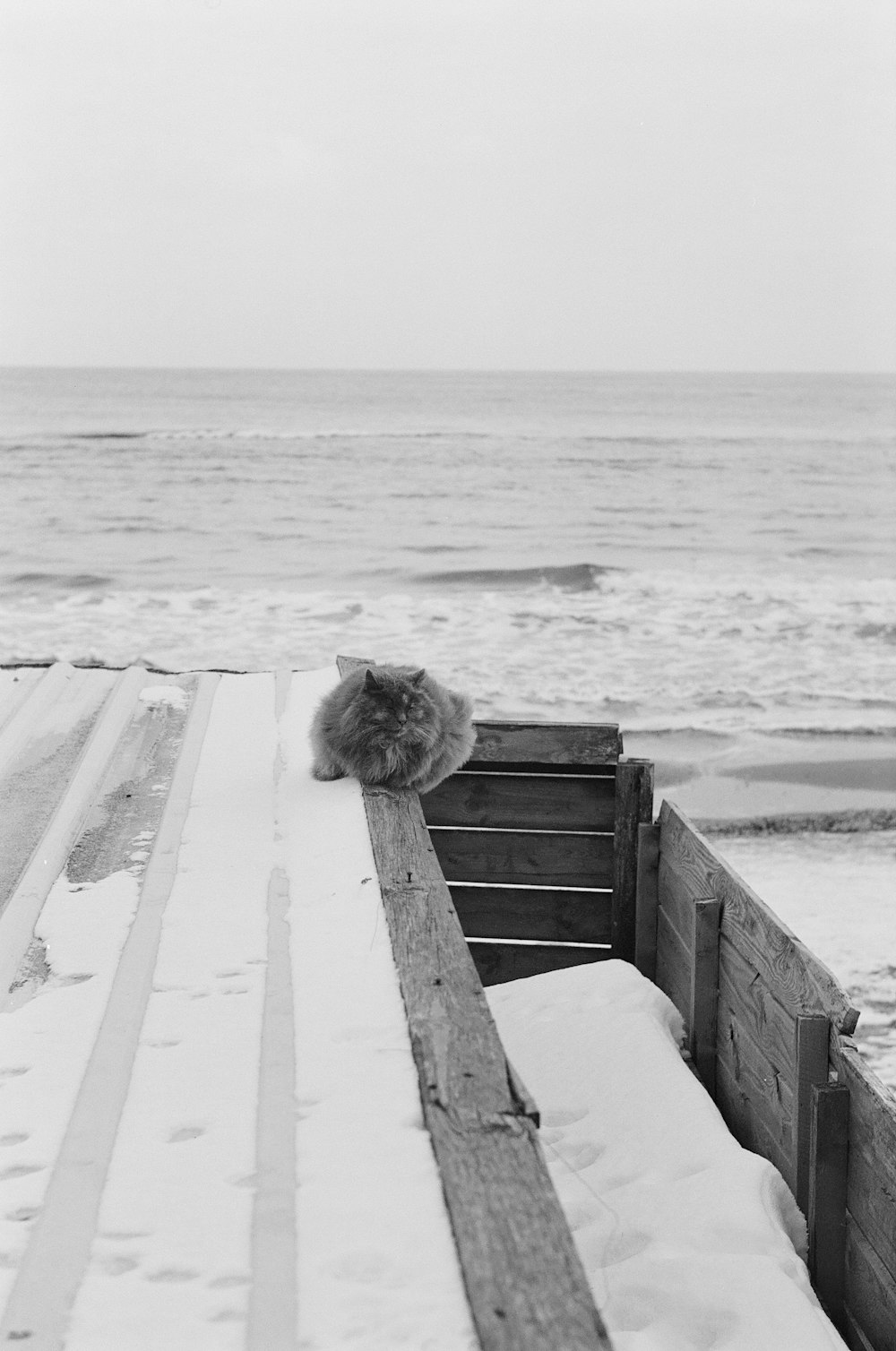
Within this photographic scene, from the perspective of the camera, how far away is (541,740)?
16.2ft

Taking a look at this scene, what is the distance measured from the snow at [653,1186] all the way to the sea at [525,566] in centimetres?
189

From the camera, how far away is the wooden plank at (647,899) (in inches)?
183

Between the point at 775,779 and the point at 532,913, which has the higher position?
the point at 532,913

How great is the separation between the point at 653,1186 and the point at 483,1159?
1364mm

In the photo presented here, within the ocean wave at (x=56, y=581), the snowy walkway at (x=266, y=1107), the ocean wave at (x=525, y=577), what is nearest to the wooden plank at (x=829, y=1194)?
the snowy walkway at (x=266, y=1107)

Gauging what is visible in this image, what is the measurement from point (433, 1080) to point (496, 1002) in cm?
234

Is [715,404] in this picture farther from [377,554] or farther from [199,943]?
[199,943]

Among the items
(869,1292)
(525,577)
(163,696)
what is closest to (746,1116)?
(869,1292)

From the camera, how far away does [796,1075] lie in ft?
9.82

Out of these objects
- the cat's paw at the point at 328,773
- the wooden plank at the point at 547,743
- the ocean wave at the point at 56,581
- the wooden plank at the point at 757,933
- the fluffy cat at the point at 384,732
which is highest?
the fluffy cat at the point at 384,732

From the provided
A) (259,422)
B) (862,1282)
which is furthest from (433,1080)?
(259,422)

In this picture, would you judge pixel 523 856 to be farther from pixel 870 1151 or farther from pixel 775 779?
pixel 775 779

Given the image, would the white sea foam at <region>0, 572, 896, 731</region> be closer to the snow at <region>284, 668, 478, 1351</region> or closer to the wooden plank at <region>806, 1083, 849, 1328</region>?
the wooden plank at <region>806, 1083, 849, 1328</region>

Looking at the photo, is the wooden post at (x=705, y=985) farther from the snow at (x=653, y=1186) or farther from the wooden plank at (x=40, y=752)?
the wooden plank at (x=40, y=752)
